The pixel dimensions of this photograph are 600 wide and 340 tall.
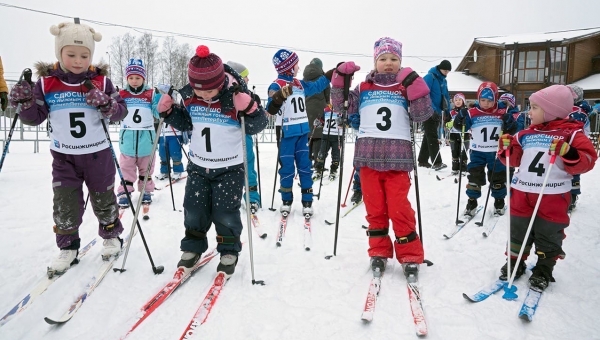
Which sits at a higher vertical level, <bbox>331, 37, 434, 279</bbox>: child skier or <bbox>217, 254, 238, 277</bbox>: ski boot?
<bbox>331, 37, 434, 279</bbox>: child skier

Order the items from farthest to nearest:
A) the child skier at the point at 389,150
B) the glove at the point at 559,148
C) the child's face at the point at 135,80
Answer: the child's face at the point at 135,80, the child skier at the point at 389,150, the glove at the point at 559,148

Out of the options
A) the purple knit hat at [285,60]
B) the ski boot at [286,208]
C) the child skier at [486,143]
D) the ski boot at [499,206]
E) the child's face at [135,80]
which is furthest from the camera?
the child's face at [135,80]

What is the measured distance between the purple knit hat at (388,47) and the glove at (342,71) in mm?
259

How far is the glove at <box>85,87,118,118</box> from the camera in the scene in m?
A: 3.24

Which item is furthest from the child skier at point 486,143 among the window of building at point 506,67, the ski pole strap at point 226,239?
the window of building at point 506,67

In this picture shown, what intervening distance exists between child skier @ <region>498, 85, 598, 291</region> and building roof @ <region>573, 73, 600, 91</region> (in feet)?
86.9

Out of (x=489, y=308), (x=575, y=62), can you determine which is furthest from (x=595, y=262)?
(x=575, y=62)

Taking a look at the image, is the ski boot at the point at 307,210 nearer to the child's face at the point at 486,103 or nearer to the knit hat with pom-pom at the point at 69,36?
the child's face at the point at 486,103

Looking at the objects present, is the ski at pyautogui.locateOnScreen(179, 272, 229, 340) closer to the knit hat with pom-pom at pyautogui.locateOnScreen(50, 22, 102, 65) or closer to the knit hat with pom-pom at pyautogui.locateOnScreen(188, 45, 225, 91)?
the knit hat with pom-pom at pyautogui.locateOnScreen(188, 45, 225, 91)

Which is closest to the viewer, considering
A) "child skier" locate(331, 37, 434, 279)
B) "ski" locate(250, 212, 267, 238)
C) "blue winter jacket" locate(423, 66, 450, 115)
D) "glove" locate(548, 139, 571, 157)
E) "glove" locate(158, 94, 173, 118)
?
"glove" locate(548, 139, 571, 157)

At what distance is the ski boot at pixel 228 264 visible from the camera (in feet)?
10.8

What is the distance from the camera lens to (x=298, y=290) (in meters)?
3.12

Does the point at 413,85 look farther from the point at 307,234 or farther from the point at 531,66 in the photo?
the point at 531,66

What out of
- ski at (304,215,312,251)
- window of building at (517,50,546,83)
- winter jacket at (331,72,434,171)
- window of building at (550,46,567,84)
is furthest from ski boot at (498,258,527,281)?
window of building at (550,46,567,84)
